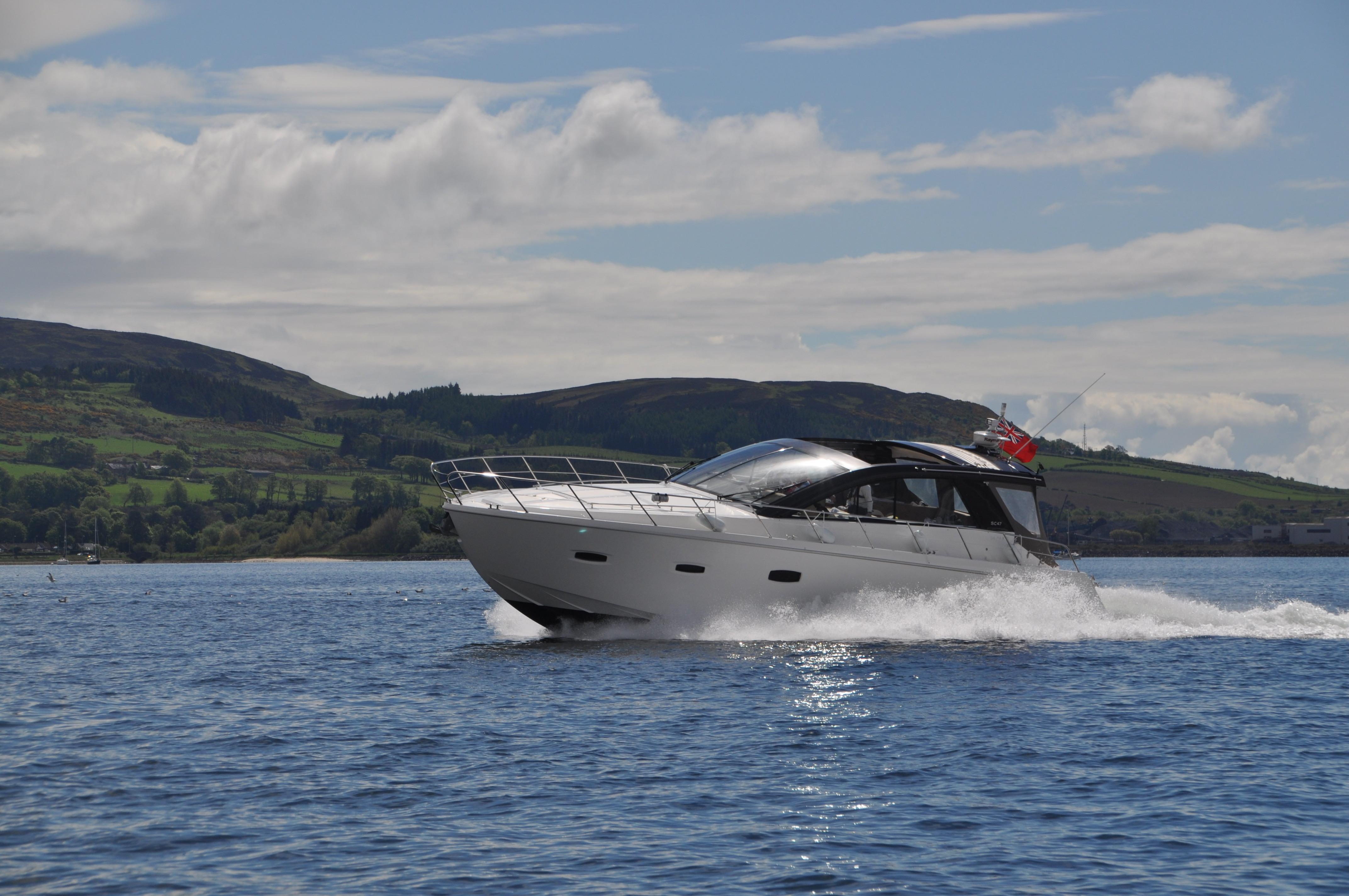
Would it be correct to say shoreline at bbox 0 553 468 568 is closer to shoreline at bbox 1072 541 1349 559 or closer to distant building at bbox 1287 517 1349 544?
shoreline at bbox 1072 541 1349 559

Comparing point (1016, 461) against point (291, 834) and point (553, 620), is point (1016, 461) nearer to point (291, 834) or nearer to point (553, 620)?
point (553, 620)

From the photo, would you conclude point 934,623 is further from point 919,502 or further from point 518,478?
point 518,478

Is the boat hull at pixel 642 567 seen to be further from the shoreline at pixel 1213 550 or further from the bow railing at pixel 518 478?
the shoreline at pixel 1213 550

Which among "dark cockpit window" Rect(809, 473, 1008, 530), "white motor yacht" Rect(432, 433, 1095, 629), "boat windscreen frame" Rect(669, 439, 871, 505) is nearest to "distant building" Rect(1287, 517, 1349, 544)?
"white motor yacht" Rect(432, 433, 1095, 629)

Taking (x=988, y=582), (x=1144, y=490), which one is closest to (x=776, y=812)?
(x=988, y=582)

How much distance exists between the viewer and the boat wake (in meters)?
21.9

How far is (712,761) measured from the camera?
13086mm

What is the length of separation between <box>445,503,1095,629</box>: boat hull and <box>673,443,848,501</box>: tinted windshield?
4.24 feet

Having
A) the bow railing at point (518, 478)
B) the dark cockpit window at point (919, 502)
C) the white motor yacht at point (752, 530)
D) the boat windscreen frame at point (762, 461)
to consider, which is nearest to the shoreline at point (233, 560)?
the bow railing at point (518, 478)

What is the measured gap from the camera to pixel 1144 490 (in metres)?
185

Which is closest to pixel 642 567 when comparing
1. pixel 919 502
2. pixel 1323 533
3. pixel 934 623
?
pixel 919 502

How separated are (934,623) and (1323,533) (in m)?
167

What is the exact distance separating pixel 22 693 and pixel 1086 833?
16.8 m

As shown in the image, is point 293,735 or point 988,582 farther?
point 988,582
